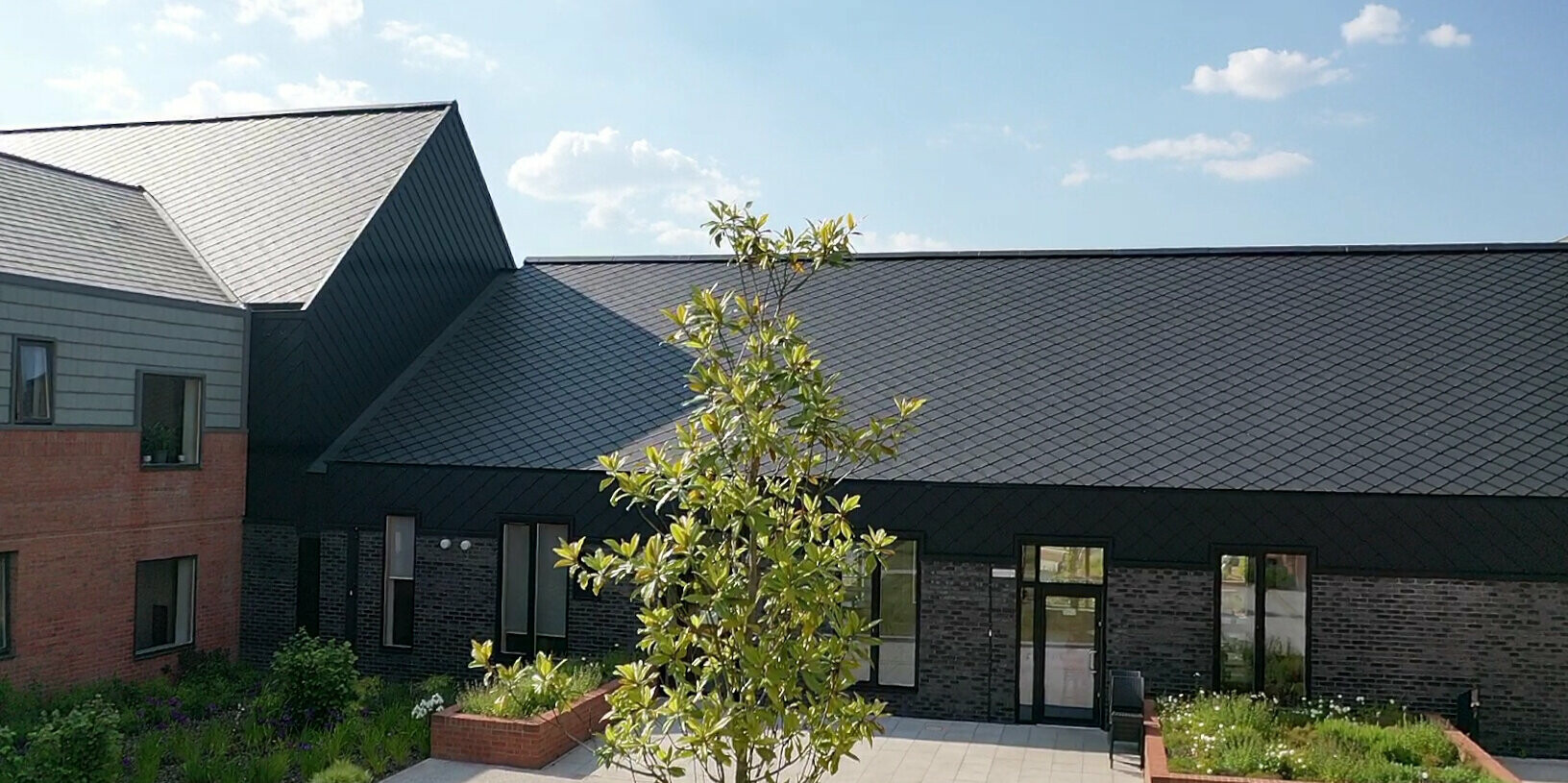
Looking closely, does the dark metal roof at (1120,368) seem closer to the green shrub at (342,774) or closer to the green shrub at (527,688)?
the green shrub at (527,688)

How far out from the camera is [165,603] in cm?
1655

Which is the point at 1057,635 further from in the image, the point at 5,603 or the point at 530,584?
the point at 5,603

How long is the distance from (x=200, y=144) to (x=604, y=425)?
10.6 metres

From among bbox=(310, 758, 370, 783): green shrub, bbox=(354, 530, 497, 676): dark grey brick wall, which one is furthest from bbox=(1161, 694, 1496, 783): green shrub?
bbox=(354, 530, 497, 676): dark grey brick wall

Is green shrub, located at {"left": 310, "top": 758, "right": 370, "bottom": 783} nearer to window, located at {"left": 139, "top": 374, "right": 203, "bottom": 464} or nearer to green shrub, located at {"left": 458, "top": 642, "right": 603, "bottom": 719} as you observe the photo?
green shrub, located at {"left": 458, "top": 642, "right": 603, "bottom": 719}

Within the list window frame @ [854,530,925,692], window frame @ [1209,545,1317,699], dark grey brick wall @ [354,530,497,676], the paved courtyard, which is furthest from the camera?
dark grey brick wall @ [354,530,497,676]

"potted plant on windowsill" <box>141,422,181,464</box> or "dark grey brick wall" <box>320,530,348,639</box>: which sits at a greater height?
"potted plant on windowsill" <box>141,422,181,464</box>

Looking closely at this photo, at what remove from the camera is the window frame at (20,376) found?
14.0m

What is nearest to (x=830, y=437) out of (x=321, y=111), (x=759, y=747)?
(x=759, y=747)

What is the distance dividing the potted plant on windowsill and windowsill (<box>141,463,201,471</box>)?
0.06 m

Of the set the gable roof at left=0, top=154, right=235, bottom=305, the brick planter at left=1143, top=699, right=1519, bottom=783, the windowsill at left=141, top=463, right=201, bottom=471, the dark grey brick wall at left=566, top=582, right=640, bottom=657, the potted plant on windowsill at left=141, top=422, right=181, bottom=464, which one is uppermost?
the gable roof at left=0, top=154, right=235, bottom=305

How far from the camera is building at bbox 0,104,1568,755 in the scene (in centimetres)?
1447

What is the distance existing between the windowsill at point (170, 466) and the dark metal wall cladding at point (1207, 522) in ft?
15.0

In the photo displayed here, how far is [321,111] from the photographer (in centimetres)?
2295
